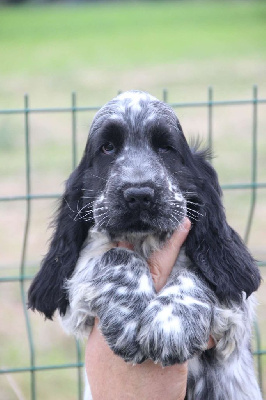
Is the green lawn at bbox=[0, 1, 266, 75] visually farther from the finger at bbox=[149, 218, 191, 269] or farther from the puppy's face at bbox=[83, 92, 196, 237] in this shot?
the finger at bbox=[149, 218, 191, 269]

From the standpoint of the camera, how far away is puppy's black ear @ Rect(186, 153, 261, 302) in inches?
168

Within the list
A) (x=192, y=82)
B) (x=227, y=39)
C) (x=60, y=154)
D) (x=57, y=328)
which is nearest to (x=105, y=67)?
(x=192, y=82)

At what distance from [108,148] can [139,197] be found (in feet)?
1.44

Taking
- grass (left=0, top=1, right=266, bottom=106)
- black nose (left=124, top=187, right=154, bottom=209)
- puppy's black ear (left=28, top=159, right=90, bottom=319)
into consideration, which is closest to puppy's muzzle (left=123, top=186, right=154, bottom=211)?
black nose (left=124, top=187, right=154, bottom=209)

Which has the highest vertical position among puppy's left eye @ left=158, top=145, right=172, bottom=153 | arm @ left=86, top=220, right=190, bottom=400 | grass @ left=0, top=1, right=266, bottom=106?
grass @ left=0, top=1, right=266, bottom=106

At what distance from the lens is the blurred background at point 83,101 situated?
7.39m

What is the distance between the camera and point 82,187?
14.9ft

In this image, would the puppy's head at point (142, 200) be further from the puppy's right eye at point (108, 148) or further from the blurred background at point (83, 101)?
the blurred background at point (83, 101)

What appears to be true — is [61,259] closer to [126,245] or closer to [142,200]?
[126,245]

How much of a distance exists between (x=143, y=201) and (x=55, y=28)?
3337cm

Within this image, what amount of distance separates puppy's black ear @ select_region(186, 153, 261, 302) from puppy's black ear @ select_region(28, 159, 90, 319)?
0.54 meters

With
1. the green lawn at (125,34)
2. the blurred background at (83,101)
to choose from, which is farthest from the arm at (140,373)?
the green lawn at (125,34)

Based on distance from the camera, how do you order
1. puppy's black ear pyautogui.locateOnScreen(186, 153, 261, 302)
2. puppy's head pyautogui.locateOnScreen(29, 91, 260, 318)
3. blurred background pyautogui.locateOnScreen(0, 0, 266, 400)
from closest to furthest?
puppy's head pyautogui.locateOnScreen(29, 91, 260, 318) < puppy's black ear pyautogui.locateOnScreen(186, 153, 261, 302) < blurred background pyautogui.locateOnScreen(0, 0, 266, 400)

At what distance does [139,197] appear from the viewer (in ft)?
13.4
